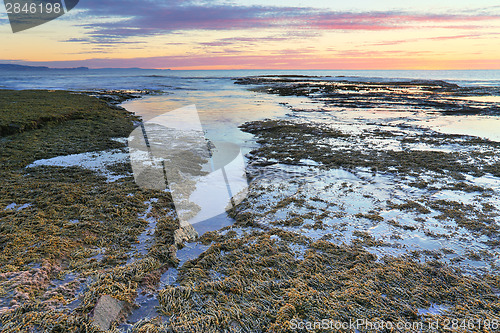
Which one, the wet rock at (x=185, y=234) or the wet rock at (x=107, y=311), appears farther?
the wet rock at (x=185, y=234)

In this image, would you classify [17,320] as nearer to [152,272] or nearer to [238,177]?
[152,272]

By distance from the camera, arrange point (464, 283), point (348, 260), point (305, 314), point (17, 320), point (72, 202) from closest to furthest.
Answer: point (17, 320)
point (305, 314)
point (464, 283)
point (348, 260)
point (72, 202)

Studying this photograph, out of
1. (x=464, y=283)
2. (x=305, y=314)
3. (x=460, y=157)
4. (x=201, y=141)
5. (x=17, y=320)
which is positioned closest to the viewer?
(x=17, y=320)

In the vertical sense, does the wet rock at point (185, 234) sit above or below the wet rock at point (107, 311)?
below

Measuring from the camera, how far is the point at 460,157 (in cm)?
1022

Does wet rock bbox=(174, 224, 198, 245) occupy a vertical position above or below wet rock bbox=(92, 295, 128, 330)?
below

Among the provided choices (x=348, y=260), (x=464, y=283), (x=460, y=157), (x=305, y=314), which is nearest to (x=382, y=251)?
(x=348, y=260)

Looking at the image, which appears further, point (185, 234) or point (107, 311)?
point (185, 234)

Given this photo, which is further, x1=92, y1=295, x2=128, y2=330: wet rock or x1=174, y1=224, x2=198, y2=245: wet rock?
x1=174, y1=224, x2=198, y2=245: wet rock

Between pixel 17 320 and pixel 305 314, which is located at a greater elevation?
pixel 17 320

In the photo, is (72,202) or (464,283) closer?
(464,283)

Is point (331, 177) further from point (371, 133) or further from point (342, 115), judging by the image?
point (342, 115)

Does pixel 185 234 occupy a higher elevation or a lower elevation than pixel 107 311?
lower

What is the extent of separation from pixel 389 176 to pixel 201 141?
8017 mm
